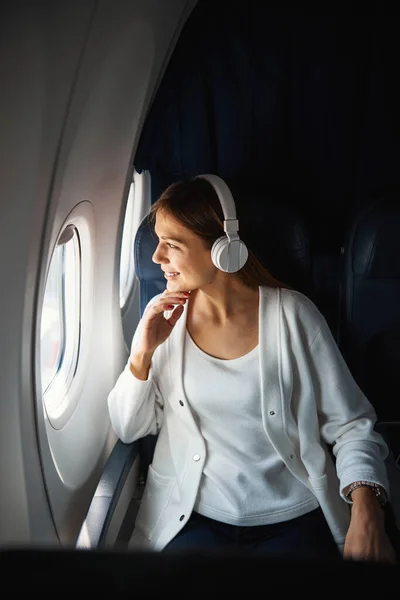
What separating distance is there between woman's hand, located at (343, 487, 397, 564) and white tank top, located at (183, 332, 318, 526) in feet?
0.71

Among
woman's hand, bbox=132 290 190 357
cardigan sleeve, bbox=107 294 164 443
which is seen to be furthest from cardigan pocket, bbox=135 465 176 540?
woman's hand, bbox=132 290 190 357

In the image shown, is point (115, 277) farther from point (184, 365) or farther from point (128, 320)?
point (184, 365)

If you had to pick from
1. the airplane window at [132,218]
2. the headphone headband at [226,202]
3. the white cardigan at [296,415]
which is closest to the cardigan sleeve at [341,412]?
the white cardigan at [296,415]

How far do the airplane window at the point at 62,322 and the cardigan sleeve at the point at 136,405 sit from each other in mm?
248

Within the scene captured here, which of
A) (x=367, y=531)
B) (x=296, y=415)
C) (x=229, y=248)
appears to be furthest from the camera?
(x=296, y=415)

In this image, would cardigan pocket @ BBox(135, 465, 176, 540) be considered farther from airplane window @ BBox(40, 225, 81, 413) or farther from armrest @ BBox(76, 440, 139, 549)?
airplane window @ BBox(40, 225, 81, 413)

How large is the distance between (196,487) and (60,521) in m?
0.38

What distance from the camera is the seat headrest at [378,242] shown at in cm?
201

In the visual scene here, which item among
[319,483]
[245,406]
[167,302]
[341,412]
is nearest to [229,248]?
[167,302]

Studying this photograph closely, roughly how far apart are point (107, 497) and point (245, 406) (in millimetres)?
450

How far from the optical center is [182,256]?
6.10 ft

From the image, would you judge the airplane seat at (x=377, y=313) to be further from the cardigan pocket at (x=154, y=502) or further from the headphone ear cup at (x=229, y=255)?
the cardigan pocket at (x=154, y=502)

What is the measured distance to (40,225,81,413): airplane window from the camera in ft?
7.22

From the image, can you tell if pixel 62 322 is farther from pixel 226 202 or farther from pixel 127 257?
pixel 226 202
